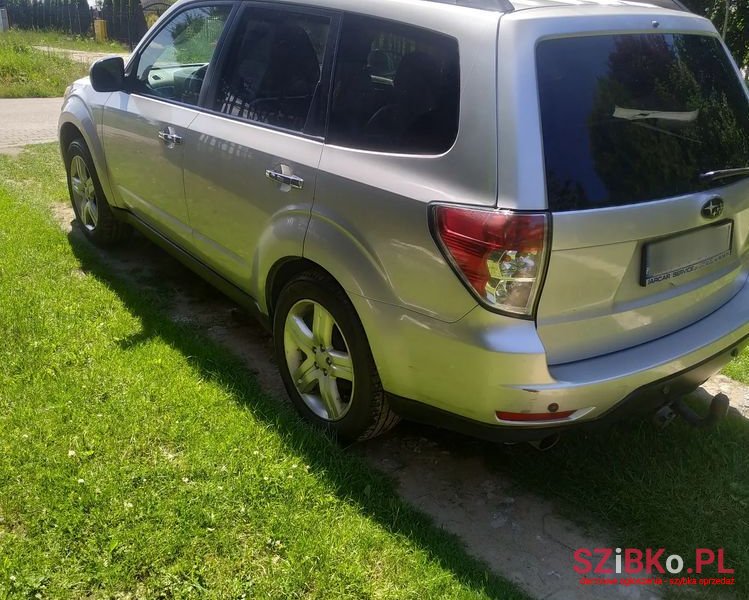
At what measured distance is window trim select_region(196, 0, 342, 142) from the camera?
2.97 meters

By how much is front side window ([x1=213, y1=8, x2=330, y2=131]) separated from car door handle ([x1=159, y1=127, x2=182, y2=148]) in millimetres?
329

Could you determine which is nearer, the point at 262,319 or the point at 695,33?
the point at 695,33

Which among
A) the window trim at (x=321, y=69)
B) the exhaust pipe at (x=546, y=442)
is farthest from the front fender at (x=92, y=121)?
the exhaust pipe at (x=546, y=442)

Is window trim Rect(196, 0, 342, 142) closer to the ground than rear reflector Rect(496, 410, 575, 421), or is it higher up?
higher up

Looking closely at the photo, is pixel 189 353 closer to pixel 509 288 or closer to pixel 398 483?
pixel 398 483

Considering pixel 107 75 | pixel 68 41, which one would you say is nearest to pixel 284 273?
pixel 107 75

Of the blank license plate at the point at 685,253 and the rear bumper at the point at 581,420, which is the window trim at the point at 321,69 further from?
the blank license plate at the point at 685,253

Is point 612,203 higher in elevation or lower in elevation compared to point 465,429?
higher

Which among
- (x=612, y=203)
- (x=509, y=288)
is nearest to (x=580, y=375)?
(x=509, y=288)

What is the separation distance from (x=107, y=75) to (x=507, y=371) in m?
3.29

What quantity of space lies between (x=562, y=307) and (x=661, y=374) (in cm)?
54

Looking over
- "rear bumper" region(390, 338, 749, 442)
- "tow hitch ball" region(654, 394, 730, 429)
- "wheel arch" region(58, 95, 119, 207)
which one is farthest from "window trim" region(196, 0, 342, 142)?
"tow hitch ball" region(654, 394, 730, 429)

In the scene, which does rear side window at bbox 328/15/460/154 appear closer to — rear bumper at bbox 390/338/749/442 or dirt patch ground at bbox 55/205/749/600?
rear bumper at bbox 390/338/749/442

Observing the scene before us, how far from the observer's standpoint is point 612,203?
93.3 inches
